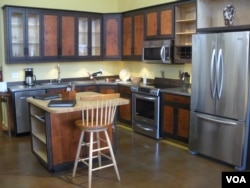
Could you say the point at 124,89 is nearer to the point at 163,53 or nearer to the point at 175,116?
the point at 163,53

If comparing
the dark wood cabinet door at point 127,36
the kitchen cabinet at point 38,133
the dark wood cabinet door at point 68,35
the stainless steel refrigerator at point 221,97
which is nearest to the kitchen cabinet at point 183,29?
the stainless steel refrigerator at point 221,97

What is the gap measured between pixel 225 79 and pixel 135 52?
270 centimetres

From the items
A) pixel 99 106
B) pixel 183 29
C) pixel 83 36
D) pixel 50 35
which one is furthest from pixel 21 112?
pixel 183 29

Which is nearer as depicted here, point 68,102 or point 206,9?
point 68,102

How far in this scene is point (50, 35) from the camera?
5898 millimetres

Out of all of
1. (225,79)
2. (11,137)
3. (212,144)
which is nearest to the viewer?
(225,79)

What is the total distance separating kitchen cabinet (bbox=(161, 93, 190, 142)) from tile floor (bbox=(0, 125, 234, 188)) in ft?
0.72

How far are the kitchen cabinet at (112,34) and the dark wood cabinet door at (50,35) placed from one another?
1.14m

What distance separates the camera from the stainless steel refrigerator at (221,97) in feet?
12.4

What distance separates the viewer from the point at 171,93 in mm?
4961

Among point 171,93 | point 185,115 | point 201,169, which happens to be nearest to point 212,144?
point 201,169

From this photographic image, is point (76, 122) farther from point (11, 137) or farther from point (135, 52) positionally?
point (135, 52)

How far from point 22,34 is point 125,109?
2538 millimetres

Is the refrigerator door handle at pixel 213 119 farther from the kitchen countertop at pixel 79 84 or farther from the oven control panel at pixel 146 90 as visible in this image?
the oven control panel at pixel 146 90
